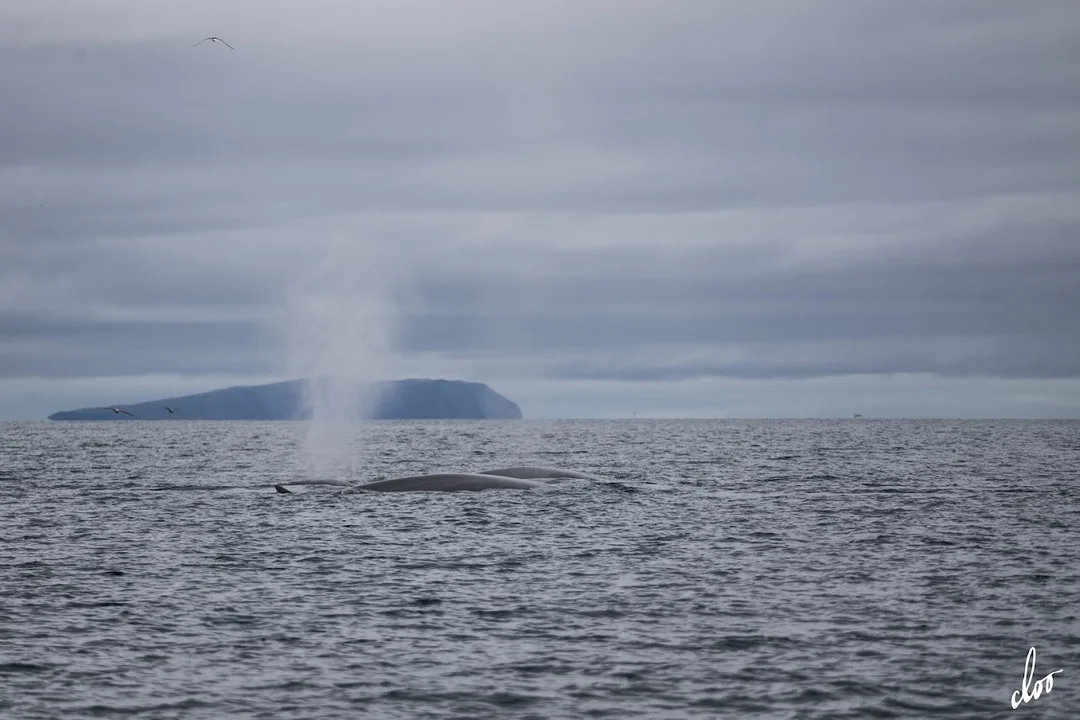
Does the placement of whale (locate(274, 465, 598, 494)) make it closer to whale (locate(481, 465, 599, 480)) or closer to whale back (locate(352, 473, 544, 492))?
whale back (locate(352, 473, 544, 492))

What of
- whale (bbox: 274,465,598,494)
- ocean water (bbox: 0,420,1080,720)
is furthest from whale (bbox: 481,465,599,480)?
ocean water (bbox: 0,420,1080,720)

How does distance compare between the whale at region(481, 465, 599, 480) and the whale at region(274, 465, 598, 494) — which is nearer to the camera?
the whale at region(274, 465, 598, 494)

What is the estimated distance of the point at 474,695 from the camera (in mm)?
20312

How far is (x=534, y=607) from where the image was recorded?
28047 mm

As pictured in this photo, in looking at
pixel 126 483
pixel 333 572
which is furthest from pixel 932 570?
pixel 126 483

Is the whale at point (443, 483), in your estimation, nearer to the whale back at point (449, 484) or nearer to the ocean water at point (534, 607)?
the whale back at point (449, 484)
